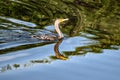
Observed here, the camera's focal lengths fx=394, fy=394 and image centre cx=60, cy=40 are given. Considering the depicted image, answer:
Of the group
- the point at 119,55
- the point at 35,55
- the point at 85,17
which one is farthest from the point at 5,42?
the point at 85,17

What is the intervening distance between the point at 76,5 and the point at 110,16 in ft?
8.79

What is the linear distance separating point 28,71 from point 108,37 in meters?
6.21

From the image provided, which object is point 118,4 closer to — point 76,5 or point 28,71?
point 76,5

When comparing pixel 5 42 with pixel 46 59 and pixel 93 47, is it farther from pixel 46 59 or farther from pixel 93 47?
pixel 93 47

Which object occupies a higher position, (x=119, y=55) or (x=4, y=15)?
(x=4, y=15)

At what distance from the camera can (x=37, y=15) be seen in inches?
699

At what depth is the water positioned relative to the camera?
10383 mm

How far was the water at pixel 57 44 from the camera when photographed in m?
10.4

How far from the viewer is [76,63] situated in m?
11.4

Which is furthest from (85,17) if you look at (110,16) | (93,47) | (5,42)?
(5,42)

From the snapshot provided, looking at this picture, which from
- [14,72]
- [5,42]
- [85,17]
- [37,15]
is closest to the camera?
[14,72]

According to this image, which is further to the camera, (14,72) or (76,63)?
(76,63)

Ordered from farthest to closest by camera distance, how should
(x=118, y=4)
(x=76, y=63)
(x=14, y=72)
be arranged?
(x=118, y=4), (x=76, y=63), (x=14, y=72)

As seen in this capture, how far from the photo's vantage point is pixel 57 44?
13.7 m
